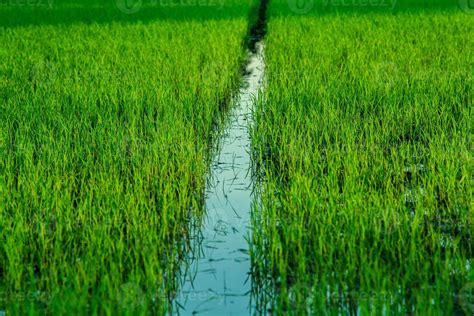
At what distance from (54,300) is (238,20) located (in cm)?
811

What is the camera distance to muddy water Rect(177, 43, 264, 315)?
314 centimetres

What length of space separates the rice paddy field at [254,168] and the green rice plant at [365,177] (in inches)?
0.6

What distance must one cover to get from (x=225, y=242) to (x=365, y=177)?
121cm

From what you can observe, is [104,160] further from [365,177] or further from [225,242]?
[365,177]

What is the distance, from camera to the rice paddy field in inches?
123

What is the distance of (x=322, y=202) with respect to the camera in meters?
3.89

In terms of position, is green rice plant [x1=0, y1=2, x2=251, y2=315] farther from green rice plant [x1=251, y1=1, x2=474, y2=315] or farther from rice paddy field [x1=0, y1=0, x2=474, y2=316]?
green rice plant [x1=251, y1=1, x2=474, y2=315]

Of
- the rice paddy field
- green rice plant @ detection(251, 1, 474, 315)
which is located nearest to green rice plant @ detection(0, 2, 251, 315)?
the rice paddy field

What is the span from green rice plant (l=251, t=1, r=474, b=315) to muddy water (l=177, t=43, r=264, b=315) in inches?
4.4

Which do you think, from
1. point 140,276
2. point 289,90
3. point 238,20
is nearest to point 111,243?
point 140,276

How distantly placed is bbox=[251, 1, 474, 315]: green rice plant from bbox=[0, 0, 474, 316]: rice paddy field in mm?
16

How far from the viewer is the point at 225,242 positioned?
378cm

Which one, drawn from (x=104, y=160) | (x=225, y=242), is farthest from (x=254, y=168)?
(x=225, y=242)

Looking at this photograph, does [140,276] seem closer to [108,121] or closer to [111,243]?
[111,243]
